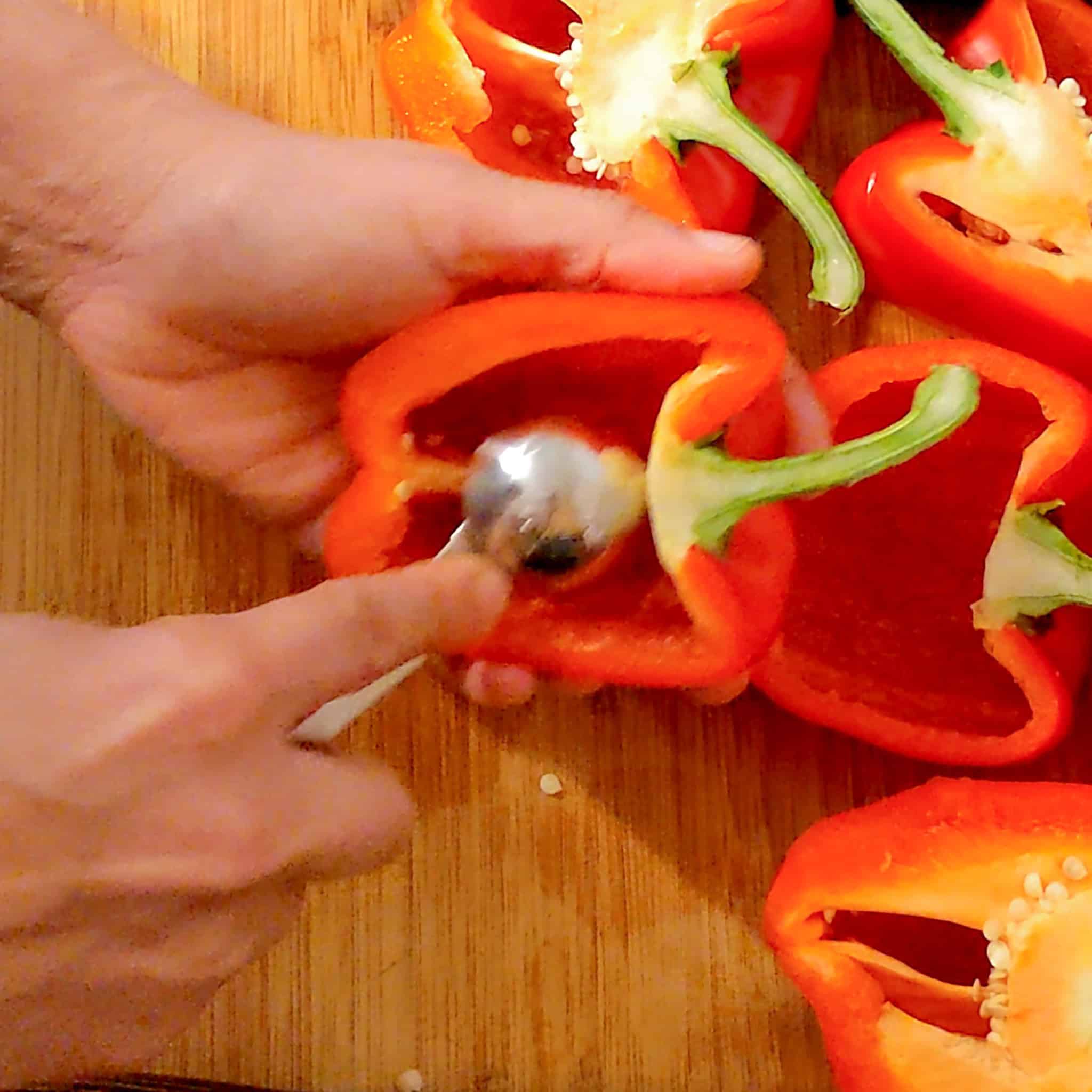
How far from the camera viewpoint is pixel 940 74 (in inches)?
36.4

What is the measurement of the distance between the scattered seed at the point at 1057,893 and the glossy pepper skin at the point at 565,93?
1.71 ft

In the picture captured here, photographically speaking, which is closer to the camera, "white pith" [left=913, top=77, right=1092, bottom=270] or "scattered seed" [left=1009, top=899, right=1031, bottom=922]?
"scattered seed" [left=1009, top=899, right=1031, bottom=922]

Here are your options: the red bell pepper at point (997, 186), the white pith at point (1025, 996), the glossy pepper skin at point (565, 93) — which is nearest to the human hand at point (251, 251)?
the glossy pepper skin at point (565, 93)

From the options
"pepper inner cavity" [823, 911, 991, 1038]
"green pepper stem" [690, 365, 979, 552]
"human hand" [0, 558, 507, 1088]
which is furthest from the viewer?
"pepper inner cavity" [823, 911, 991, 1038]

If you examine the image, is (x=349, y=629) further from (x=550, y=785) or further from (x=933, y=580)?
(x=933, y=580)

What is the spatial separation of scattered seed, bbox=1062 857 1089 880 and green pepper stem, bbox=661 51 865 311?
381mm

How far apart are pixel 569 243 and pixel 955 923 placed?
53 centimetres

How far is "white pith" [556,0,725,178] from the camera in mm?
962

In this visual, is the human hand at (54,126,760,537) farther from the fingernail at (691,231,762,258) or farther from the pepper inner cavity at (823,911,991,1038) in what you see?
the pepper inner cavity at (823,911,991,1038)

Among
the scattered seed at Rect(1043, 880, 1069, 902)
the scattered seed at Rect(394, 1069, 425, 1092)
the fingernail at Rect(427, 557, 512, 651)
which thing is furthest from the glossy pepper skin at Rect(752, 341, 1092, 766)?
the scattered seed at Rect(394, 1069, 425, 1092)

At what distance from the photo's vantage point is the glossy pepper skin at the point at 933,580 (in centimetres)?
89

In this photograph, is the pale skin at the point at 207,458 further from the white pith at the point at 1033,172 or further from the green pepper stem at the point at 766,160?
the white pith at the point at 1033,172

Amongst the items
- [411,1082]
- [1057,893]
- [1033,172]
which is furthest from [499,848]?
[1033,172]

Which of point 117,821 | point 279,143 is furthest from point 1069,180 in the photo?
point 117,821
